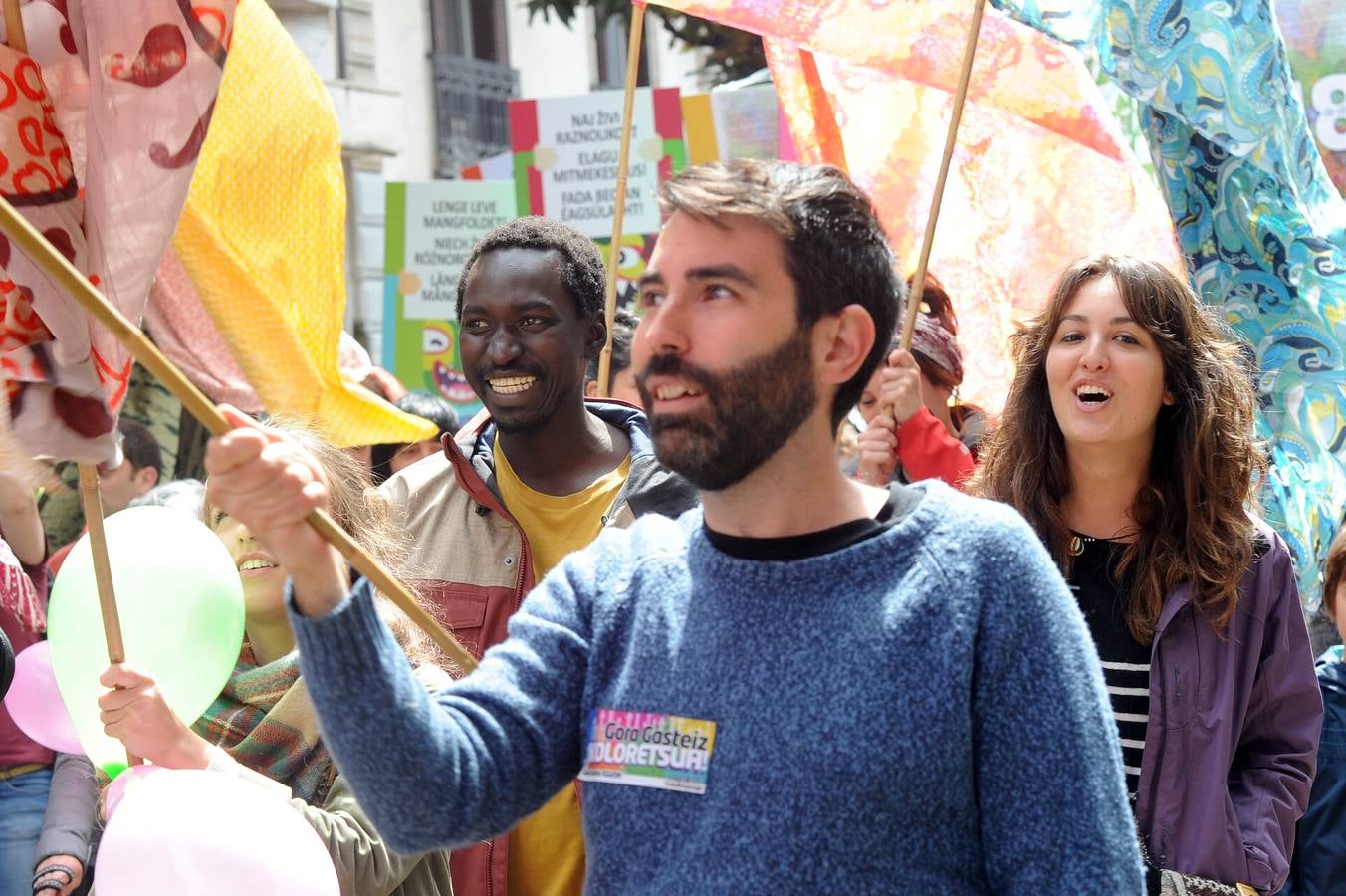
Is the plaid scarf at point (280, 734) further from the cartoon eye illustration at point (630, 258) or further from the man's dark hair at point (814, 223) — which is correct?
the cartoon eye illustration at point (630, 258)

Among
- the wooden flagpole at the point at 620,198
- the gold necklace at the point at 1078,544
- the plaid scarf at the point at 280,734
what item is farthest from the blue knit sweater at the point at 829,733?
the wooden flagpole at the point at 620,198

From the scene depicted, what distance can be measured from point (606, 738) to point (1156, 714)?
1.29 m

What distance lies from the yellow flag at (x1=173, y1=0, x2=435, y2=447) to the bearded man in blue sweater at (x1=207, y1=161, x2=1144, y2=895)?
119 cm

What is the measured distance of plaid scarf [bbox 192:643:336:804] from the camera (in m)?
2.63

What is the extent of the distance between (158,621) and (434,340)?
715 cm

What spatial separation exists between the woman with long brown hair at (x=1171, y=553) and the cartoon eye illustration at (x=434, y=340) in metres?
6.76

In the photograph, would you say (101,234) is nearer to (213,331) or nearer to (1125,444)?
(213,331)

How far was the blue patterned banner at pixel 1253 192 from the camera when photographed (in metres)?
3.98

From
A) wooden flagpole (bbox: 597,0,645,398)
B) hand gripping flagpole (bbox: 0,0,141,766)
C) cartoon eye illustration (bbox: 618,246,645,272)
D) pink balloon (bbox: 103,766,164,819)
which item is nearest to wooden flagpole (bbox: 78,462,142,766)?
hand gripping flagpole (bbox: 0,0,141,766)

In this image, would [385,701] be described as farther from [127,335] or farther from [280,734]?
[280,734]

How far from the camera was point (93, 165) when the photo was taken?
7.57 ft

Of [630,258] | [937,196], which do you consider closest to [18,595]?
[937,196]

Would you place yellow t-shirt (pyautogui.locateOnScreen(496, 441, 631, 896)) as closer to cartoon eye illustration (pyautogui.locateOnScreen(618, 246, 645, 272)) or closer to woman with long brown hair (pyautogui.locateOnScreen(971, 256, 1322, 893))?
woman with long brown hair (pyautogui.locateOnScreen(971, 256, 1322, 893))

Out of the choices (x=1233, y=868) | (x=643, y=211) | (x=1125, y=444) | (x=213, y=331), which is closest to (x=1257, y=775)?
(x=1233, y=868)
